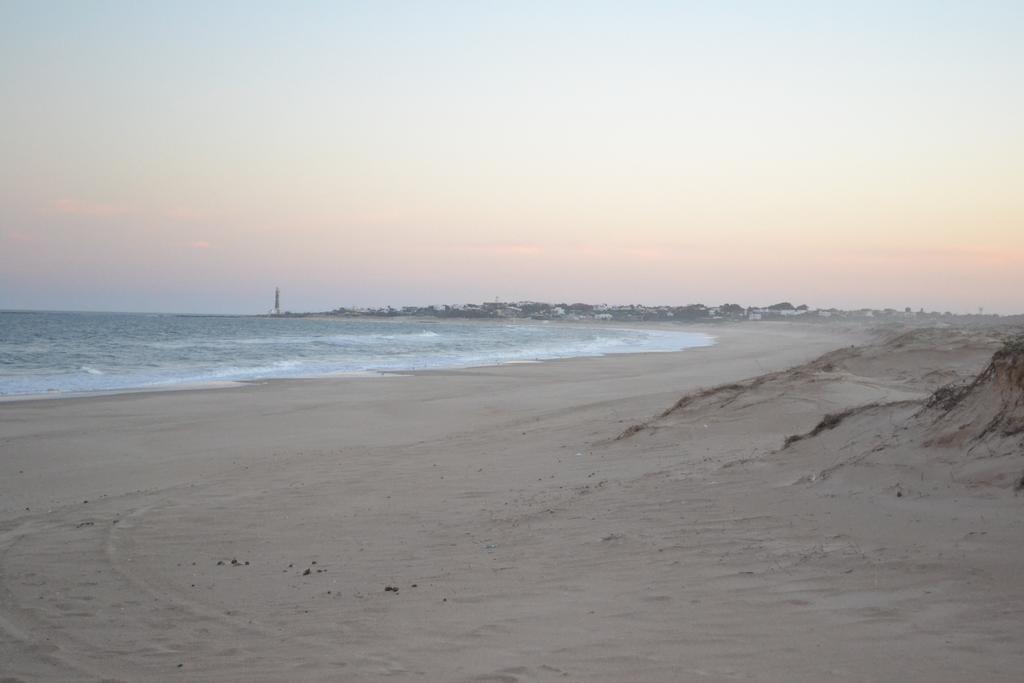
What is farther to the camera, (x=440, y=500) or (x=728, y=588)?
(x=440, y=500)

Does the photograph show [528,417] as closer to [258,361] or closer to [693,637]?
[693,637]

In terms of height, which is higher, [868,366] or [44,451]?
[868,366]

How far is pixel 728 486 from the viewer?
741 centimetres

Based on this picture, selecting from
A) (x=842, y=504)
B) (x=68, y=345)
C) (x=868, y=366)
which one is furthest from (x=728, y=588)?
(x=68, y=345)

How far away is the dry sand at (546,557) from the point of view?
14.3 ft

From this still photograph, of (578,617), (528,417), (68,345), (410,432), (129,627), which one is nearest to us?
(578,617)

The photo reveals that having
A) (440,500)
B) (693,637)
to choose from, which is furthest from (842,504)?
(440,500)

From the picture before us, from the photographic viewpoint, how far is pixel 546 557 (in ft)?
20.5

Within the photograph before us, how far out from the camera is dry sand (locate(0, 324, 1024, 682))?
435 centimetres

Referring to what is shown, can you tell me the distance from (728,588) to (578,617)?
0.95 meters

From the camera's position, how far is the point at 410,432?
48.5 feet

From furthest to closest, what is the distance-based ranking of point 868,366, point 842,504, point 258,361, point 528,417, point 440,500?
point 258,361, point 868,366, point 528,417, point 440,500, point 842,504

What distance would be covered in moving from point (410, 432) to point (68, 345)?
39.1m

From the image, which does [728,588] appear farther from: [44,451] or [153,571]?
[44,451]
